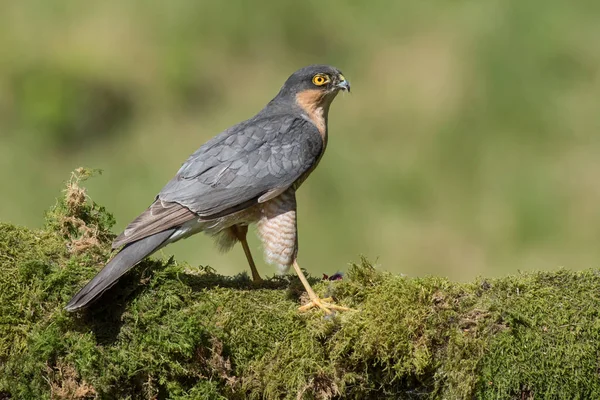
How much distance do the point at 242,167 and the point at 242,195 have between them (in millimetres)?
197

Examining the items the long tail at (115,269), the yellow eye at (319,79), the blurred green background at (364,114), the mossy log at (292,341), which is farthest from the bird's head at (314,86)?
the blurred green background at (364,114)

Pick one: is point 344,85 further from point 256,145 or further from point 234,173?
point 234,173

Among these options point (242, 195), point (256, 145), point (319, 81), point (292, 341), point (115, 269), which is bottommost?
point (292, 341)

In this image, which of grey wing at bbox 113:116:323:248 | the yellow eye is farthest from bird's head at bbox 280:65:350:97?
grey wing at bbox 113:116:323:248

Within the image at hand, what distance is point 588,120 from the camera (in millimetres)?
9773

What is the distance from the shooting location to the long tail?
416cm

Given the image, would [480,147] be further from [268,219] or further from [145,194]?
[268,219]

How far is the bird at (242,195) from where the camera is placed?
4.71 meters

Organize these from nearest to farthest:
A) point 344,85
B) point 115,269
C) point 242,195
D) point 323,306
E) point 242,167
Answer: point 115,269, point 323,306, point 242,195, point 242,167, point 344,85

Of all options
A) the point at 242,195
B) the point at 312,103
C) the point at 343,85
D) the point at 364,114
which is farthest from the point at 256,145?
the point at 364,114

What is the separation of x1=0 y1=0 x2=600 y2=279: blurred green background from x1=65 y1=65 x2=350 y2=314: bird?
9.93 feet

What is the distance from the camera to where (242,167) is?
5.10 metres

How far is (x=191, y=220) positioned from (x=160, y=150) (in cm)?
460

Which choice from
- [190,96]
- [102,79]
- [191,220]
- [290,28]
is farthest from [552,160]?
[191,220]
